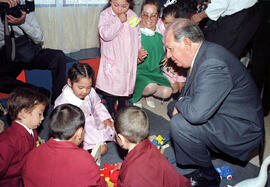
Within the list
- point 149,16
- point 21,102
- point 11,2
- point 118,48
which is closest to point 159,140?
point 118,48

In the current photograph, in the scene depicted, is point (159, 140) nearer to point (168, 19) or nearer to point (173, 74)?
point (173, 74)

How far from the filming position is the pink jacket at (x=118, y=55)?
2.28 meters

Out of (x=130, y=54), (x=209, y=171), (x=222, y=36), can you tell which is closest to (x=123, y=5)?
(x=130, y=54)

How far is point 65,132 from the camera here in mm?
1377

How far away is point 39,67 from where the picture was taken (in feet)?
8.30

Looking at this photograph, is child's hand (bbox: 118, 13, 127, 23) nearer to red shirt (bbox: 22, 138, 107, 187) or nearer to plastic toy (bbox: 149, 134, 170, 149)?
plastic toy (bbox: 149, 134, 170, 149)

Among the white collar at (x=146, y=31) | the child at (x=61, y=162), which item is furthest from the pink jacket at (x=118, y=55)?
the child at (x=61, y=162)

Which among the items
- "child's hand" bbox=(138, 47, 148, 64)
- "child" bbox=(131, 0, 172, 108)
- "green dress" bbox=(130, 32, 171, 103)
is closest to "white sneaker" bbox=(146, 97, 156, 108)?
"child" bbox=(131, 0, 172, 108)

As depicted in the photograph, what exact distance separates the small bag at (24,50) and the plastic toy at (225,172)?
206 centimetres

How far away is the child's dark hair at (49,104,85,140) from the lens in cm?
138

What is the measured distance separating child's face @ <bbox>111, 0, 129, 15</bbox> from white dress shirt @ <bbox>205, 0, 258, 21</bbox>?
83 centimetres

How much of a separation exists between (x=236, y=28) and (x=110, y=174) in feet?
6.02

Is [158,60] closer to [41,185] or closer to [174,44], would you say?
[174,44]

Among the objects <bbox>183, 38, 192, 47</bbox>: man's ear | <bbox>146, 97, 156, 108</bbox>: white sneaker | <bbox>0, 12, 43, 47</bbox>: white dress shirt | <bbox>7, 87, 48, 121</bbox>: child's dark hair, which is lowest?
<bbox>146, 97, 156, 108</bbox>: white sneaker
